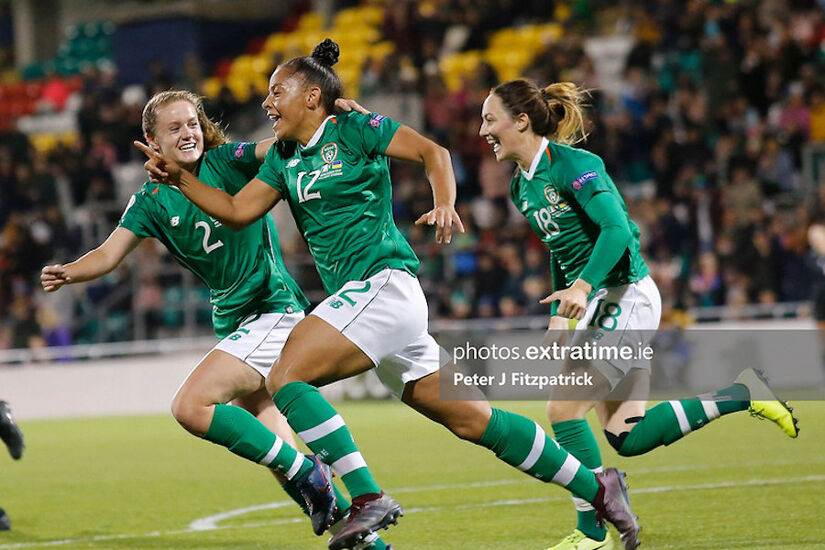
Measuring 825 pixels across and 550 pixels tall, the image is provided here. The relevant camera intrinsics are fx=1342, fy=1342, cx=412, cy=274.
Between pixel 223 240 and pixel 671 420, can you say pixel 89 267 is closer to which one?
pixel 223 240

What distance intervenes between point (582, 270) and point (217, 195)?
1.54 meters

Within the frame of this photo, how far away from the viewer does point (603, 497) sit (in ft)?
17.7

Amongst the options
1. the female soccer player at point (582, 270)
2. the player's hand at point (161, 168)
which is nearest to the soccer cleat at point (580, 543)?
the female soccer player at point (582, 270)

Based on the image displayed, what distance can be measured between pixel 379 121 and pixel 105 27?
78.2ft

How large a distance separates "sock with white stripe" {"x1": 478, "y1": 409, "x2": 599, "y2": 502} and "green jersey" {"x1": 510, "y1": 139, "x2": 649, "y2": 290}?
0.86 m

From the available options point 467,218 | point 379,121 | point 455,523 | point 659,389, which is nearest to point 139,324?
point 467,218

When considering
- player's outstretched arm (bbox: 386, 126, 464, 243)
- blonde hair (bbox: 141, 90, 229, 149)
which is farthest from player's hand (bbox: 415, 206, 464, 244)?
blonde hair (bbox: 141, 90, 229, 149)

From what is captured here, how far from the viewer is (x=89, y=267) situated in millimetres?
5852

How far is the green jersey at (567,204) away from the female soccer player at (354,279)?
31.8 inches

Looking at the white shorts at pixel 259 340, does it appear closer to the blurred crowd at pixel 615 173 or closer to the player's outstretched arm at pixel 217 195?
the player's outstretched arm at pixel 217 195

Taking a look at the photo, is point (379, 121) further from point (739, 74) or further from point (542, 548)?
point (739, 74)

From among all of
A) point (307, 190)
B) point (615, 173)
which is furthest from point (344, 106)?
point (615, 173)

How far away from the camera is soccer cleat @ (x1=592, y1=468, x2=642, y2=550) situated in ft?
17.7

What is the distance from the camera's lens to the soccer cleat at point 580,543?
555 centimetres
